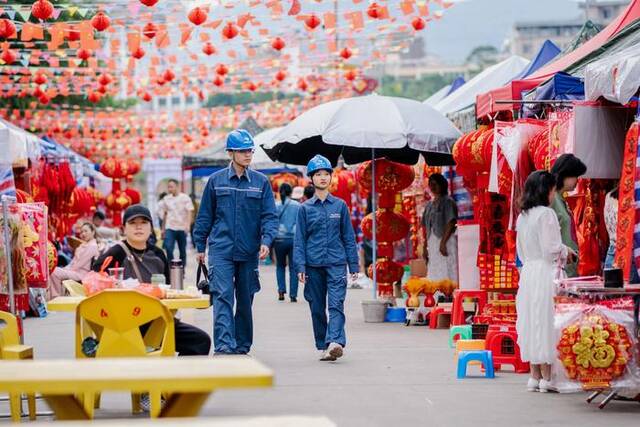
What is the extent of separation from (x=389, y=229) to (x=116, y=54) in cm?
1160

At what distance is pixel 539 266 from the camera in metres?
10.5

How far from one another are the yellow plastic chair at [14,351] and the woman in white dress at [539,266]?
3710mm

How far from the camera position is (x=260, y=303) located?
23.0 m

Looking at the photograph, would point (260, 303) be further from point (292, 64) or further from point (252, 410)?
point (252, 410)

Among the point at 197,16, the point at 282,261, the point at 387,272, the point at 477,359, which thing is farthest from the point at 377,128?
the point at 282,261

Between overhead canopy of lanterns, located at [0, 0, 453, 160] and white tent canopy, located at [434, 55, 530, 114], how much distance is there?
3.99ft

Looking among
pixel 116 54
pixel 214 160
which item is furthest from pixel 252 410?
pixel 214 160

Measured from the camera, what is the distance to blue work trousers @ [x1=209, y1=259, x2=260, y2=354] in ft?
41.2

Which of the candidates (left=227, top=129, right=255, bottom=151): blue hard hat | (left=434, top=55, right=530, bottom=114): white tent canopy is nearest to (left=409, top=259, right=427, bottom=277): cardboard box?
(left=434, top=55, right=530, bottom=114): white tent canopy

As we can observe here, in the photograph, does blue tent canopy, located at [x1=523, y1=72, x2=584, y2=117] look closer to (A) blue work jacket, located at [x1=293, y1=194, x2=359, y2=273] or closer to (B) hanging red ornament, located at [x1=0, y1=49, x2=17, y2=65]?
(A) blue work jacket, located at [x1=293, y1=194, x2=359, y2=273]

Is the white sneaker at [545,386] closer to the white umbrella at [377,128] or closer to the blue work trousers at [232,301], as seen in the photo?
the blue work trousers at [232,301]

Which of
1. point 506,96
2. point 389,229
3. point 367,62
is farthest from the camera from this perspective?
point 367,62

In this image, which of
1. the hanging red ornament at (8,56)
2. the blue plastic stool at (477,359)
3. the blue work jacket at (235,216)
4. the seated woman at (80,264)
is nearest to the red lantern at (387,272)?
→ the seated woman at (80,264)

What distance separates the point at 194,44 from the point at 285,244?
13.8 ft
